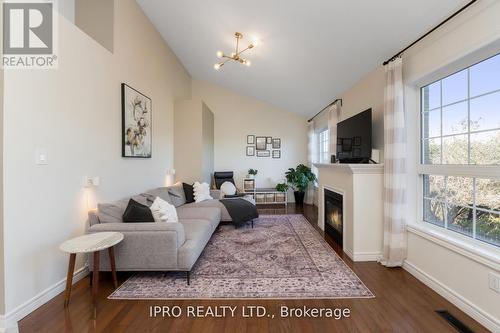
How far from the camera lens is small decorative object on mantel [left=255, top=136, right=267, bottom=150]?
680cm

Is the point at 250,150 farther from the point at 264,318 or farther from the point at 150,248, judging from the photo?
the point at 264,318

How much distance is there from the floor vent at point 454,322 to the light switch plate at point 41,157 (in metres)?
3.46

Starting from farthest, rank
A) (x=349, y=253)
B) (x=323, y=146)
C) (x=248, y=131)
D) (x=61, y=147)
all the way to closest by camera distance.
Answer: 1. (x=248, y=131)
2. (x=323, y=146)
3. (x=349, y=253)
4. (x=61, y=147)

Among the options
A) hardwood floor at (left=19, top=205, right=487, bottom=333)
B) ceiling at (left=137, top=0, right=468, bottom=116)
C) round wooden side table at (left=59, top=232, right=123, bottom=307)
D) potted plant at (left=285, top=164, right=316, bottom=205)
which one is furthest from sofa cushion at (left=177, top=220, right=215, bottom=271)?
potted plant at (left=285, top=164, right=316, bottom=205)

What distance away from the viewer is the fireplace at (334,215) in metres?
3.31

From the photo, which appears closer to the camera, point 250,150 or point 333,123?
point 333,123

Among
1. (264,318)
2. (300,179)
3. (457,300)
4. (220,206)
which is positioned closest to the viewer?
(264,318)

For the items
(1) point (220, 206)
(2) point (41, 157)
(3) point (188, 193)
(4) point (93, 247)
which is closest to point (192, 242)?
(4) point (93, 247)

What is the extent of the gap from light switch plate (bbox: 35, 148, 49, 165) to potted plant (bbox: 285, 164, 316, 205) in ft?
17.2

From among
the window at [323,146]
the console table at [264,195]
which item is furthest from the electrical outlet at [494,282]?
the console table at [264,195]

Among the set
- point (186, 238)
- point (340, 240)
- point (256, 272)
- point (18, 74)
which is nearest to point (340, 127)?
point (340, 240)

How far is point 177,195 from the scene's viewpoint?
14.1ft

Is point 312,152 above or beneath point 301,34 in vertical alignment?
beneath
